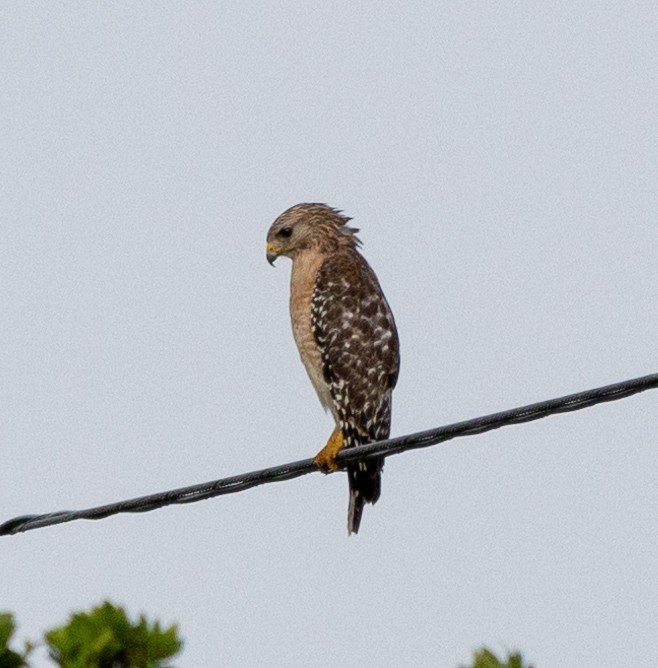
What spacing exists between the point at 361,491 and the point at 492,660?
6.09 meters

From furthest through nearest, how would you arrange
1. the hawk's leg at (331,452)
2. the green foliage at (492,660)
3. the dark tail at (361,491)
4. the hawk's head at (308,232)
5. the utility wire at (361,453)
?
1. the hawk's head at (308,232)
2. the dark tail at (361,491)
3. the hawk's leg at (331,452)
4. the utility wire at (361,453)
5. the green foliage at (492,660)

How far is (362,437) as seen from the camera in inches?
454

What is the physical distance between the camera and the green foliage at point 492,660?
17.2ft

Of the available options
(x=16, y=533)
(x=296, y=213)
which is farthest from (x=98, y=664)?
(x=296, y=213)

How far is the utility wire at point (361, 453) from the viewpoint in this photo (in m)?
7.06

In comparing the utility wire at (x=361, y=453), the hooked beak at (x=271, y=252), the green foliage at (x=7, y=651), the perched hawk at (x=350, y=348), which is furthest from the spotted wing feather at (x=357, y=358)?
the green foliage at (x=7, y=651)

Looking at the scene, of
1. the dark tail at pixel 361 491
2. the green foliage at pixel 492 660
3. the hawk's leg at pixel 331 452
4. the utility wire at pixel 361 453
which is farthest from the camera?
the dark tail at pixel 361 491

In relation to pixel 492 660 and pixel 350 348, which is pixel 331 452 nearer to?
pixel 350 348

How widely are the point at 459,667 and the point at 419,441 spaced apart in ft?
8.79

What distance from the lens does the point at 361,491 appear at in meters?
11.4

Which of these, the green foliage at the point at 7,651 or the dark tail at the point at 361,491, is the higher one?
the dark tail at the point at 361,491

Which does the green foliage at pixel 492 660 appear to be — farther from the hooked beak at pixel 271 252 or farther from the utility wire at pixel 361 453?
the hooked beak at pixel 271 252

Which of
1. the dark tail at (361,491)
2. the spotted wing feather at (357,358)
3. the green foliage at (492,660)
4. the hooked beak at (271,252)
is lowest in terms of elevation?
the green foliage at (492,660)

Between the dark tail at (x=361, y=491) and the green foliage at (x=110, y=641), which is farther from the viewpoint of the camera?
the dark tail at (x=361, y=491)
